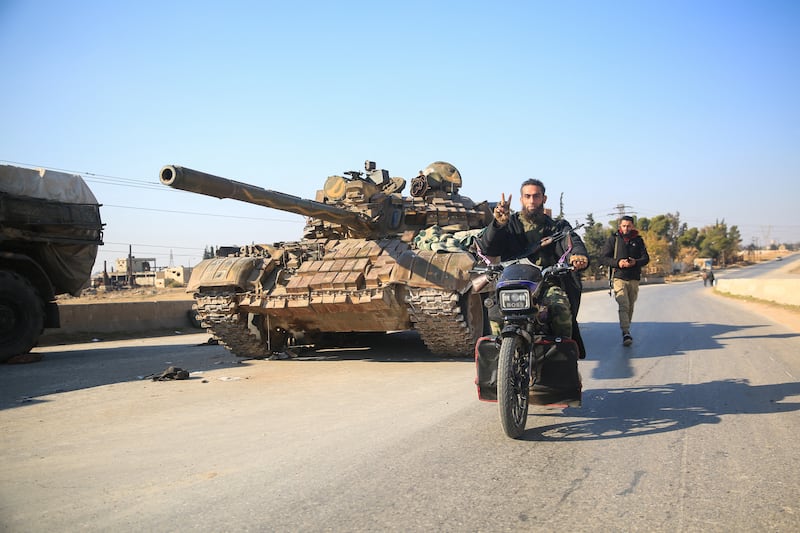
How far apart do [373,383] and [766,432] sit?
13.2 ft

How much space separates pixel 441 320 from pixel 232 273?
133 inches

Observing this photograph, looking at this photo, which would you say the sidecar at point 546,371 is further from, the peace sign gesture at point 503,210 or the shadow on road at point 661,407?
the peace sign gesture at point 503,210

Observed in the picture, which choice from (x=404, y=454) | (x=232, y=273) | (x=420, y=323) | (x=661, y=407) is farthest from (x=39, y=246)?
(x=661, y=407)

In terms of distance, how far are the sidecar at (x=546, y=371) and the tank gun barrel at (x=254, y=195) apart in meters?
3.81

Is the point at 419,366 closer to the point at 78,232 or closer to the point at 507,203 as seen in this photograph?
the point at 507,203

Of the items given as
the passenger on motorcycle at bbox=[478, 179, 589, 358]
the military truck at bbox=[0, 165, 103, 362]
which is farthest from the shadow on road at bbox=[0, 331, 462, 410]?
the passenger on motorcycle at bbox=[478, 179, 589, 358]

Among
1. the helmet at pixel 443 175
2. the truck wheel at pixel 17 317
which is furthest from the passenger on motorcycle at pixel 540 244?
the truck wheel at pixel 17 317

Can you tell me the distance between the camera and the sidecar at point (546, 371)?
4.70 metres

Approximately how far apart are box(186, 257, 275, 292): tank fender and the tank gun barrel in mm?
1294

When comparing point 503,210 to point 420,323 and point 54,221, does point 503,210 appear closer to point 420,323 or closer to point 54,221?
point 420,323

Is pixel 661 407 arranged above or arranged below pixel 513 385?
below

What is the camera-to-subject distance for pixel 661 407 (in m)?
5.26

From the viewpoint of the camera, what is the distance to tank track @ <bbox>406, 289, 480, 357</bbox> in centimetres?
857

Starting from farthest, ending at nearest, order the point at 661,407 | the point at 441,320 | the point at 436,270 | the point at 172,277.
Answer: the point at 172,277
the point at 436,270
the point at 441,320
the point at 661,407
